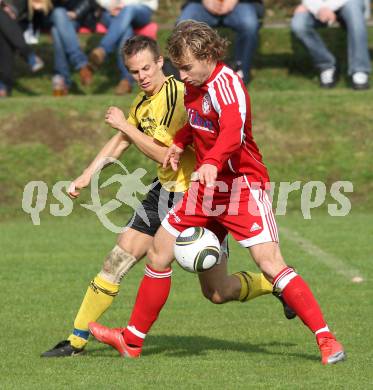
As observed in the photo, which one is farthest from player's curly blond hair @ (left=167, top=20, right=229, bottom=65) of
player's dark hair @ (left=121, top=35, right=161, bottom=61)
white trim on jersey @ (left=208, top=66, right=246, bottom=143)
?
player's dark hair @ (left=121, top=35, right=161, bottom=61)

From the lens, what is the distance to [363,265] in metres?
10.4

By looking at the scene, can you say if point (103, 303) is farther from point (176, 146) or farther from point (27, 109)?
point (27, 109)

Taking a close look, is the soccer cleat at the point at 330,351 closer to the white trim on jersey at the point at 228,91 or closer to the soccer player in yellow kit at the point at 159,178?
the soccer player in yellow kit at the point at 159,178

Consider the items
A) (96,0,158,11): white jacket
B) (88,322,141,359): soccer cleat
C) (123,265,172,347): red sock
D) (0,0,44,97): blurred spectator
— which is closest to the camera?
(123,265,172,347): red sock

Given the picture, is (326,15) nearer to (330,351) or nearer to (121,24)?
(121,24)

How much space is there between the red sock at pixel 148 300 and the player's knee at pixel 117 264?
26 cm

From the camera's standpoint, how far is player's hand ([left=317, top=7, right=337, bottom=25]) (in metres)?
14.9

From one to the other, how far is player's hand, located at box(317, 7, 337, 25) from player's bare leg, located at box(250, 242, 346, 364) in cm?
884

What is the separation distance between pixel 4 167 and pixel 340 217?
4.12 metres

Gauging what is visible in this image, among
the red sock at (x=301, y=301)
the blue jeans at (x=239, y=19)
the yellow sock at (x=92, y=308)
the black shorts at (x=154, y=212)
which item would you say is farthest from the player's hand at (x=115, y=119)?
the blue jeans at (x=239, y=19)

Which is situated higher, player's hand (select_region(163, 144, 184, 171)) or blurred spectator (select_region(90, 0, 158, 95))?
player's hand (select_region(163, 144, 184, 171))

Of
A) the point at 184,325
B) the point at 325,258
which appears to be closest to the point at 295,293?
the point at 184,325

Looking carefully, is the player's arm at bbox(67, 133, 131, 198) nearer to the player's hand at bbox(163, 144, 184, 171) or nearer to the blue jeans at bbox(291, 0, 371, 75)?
the player's hand at bbox(163, 144, 184, 171)

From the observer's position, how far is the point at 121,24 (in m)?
15.0
